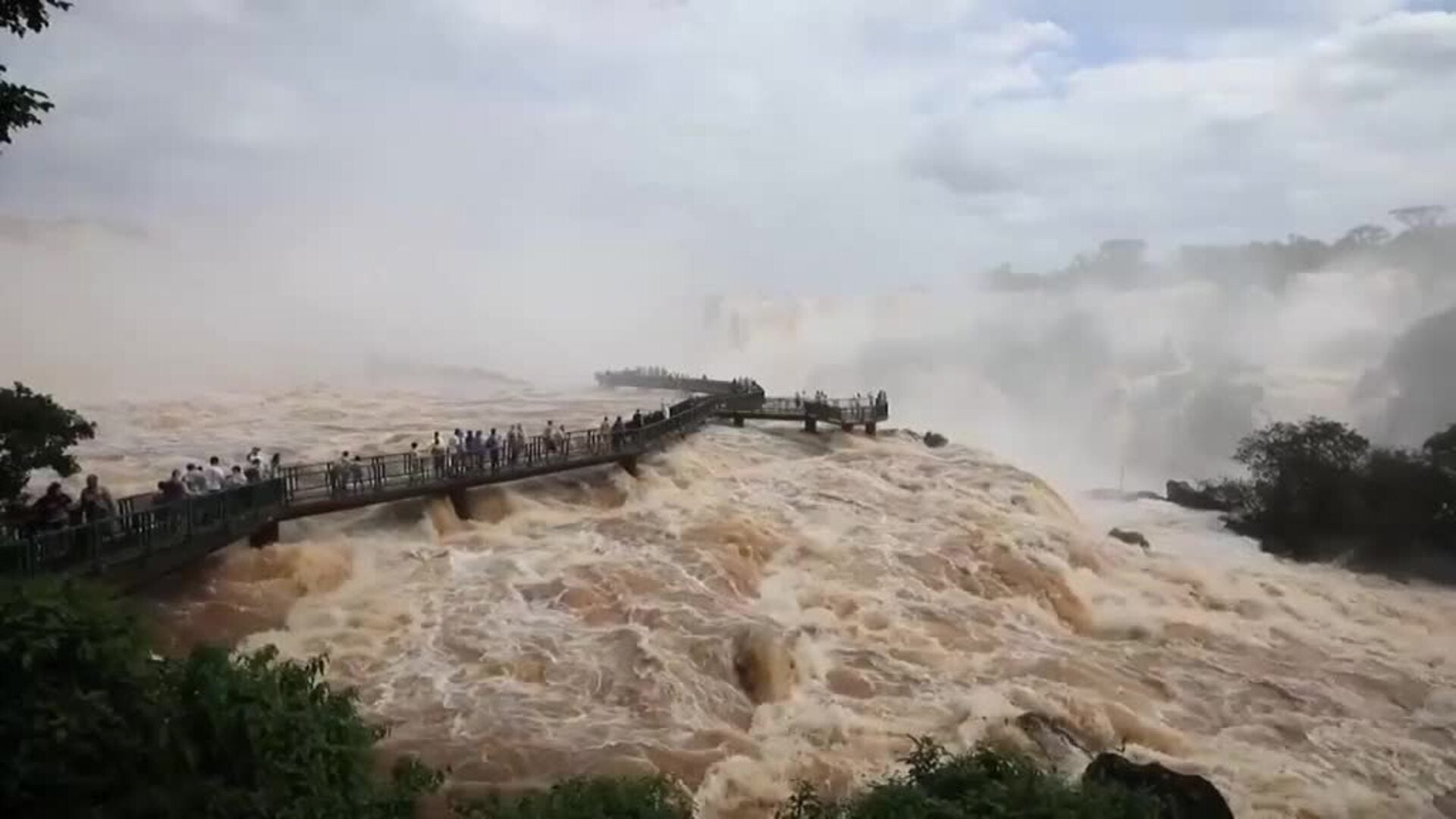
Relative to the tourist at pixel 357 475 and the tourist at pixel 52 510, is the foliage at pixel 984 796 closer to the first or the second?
the tourist at pixel 52 510

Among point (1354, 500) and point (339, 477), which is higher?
point (339, 477)

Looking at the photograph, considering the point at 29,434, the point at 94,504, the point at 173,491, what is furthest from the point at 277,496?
the point at 29,434

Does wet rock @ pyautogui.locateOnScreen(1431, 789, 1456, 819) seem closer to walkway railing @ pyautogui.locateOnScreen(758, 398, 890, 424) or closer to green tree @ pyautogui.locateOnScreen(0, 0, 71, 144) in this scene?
green tree @ pyautogui.locateOnScreen(0, 0, 71, 144)

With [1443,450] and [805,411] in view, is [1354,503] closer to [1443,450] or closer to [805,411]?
[1443,450]

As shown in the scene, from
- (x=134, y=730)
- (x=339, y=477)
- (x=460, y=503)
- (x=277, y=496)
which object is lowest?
(x=460, y=503)

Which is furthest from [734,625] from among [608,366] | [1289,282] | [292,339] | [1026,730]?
[1289,282]

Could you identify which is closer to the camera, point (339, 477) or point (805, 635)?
point (805, 635)

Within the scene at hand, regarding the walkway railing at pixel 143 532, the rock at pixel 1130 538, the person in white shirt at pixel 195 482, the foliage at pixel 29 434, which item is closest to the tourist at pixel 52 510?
the walkway railing at pixel 143 532
